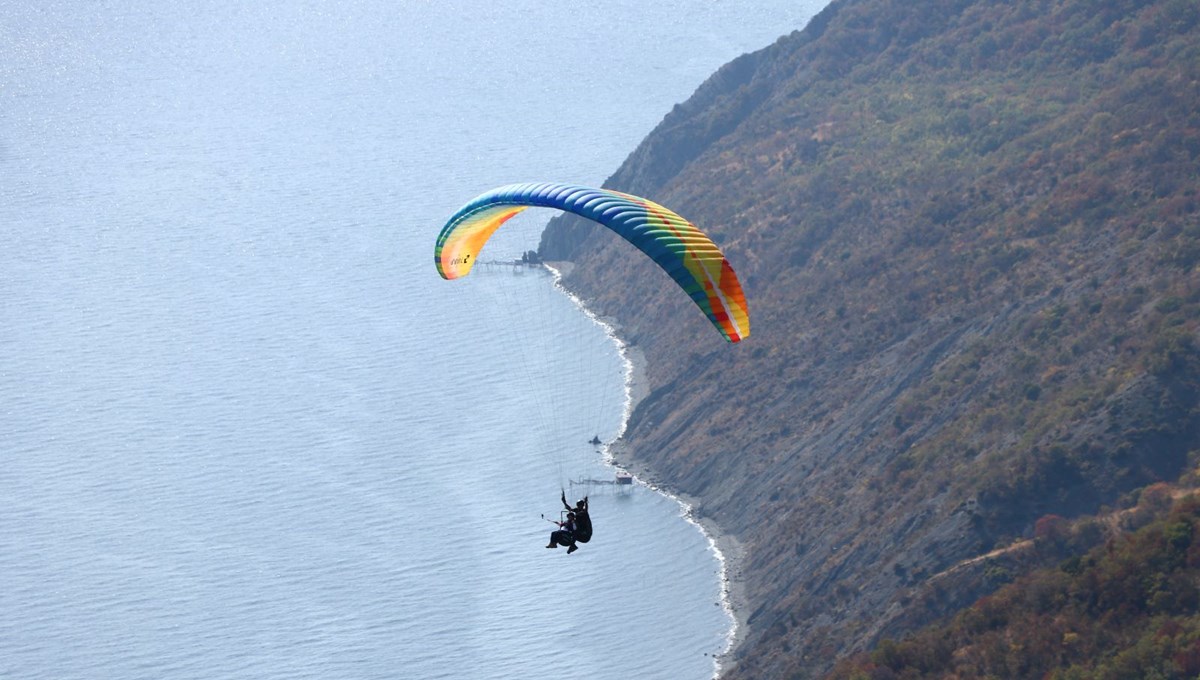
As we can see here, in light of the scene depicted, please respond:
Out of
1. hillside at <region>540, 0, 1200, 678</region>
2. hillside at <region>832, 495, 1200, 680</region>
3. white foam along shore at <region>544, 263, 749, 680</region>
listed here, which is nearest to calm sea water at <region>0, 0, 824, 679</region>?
white foam along shore at <region>544, 263, 749, 680</region>

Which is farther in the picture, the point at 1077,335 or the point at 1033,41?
the point at 1033,41

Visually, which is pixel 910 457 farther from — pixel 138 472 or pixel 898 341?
pixel 138 472

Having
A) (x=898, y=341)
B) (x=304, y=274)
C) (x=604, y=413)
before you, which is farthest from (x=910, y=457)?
(x=304, y=274)

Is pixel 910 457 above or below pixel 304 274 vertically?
below

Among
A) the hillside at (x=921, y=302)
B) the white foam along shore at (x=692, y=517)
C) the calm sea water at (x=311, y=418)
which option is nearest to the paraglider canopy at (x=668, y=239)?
the hillside at (x=921, y=302)

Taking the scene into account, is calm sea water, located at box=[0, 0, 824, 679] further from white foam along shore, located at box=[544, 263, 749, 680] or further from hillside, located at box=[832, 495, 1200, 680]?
hillside, located at box=[832, 495, 1200, 680]

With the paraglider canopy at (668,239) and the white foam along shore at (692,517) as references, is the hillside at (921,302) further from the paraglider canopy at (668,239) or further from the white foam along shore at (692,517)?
the paraglider canopy at (668,239)
